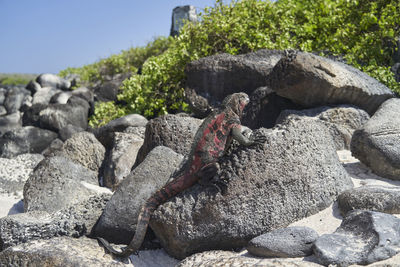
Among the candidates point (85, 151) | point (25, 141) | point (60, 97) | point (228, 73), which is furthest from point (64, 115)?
point (228, 73)

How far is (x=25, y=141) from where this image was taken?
1155 centimetres

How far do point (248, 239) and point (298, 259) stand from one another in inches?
26.5

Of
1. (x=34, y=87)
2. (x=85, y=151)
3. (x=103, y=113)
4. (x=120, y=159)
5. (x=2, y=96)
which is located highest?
(x=120, y=159)

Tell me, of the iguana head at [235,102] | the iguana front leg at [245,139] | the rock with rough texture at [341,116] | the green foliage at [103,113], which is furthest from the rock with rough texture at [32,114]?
the iguana front leg at [245,139]

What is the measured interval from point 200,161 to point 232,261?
1.15 metres

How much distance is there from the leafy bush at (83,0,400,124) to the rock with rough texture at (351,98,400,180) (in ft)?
12.4

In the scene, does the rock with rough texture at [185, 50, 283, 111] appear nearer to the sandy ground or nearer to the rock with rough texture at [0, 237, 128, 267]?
the sandy ground

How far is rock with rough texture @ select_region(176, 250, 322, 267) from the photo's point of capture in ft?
11.3

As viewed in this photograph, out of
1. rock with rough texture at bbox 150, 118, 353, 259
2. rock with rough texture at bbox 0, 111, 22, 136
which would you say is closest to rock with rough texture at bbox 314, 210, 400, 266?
rock with rough texture at bbox 150, 118, 353, 259

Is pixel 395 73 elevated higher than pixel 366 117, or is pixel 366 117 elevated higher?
pixel 395 73

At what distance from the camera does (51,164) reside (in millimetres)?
6215

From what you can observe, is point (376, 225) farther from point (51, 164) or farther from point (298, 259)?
point (51, 164)

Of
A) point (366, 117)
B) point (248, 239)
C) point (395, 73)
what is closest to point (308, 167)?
point (248, 239)

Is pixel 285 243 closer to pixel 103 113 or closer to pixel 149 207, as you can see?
pixel 149 207
